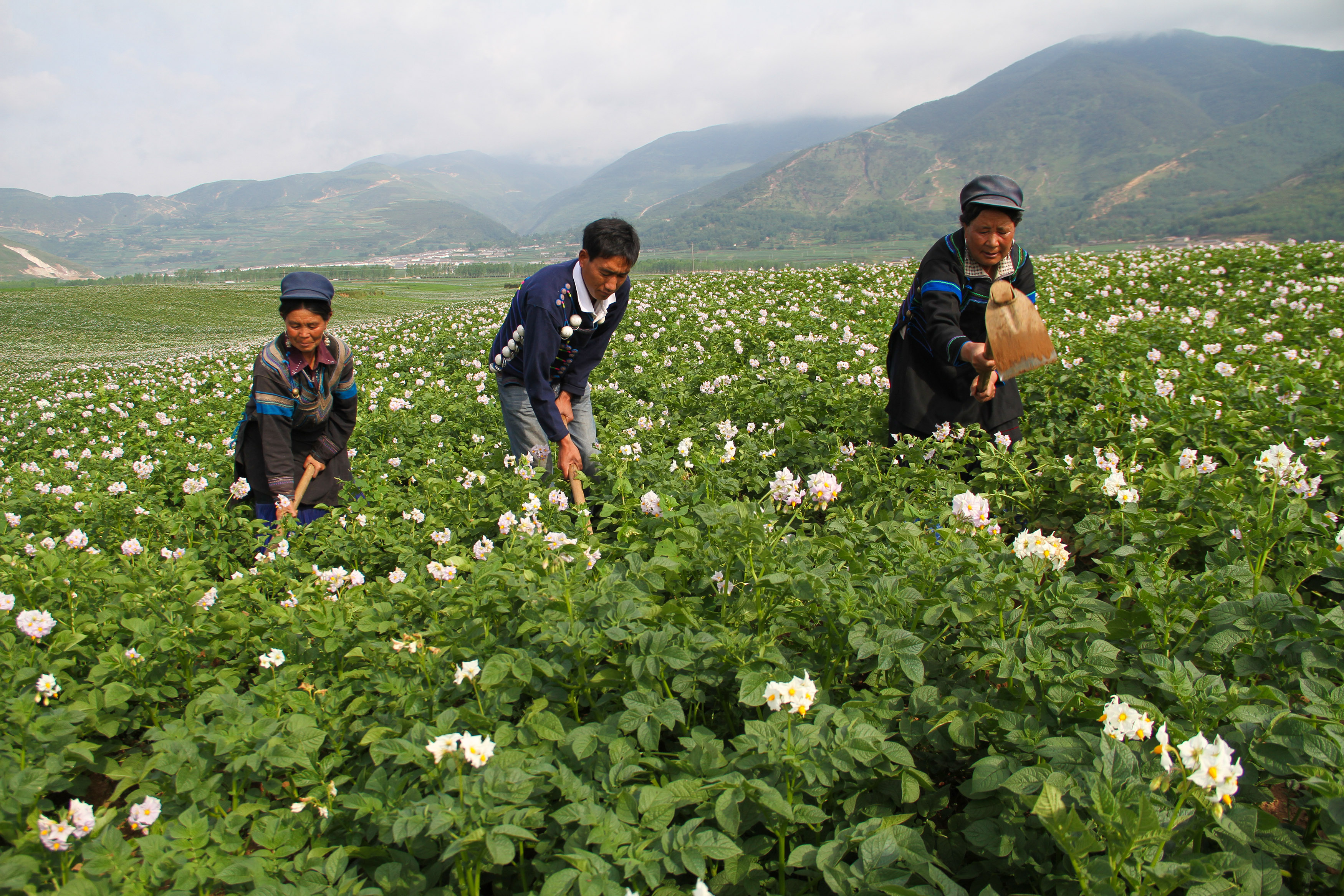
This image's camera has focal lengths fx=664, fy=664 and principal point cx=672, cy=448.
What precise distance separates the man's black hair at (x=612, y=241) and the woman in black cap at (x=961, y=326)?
2000 millimetres

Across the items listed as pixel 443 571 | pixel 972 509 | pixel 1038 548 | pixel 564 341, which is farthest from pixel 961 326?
pixel 443 571

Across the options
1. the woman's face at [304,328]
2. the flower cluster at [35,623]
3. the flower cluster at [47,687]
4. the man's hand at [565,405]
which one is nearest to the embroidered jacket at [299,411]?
the woman's face at [304,328]

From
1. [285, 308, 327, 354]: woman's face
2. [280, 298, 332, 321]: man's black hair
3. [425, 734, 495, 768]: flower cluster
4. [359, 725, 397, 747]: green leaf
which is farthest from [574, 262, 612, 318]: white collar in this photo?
[425, 734, 495, 768]: flower cluster

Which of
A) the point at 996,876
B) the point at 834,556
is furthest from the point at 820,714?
the point at 834,556

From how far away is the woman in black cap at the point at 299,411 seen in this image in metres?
4.87

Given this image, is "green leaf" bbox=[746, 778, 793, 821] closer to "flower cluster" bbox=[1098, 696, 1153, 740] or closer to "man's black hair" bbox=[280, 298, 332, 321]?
"flower cluster" bbox=[1098, 696, 1153, 740]

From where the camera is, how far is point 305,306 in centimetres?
481

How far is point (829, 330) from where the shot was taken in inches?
436

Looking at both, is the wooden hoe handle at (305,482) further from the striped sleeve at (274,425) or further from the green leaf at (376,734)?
the green leaf at (376,734)

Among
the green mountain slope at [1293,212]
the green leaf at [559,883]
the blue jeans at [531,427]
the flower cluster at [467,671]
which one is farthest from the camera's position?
the green mountain slope at [1293,212]

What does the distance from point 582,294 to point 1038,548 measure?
11.2 ft

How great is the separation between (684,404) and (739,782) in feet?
18.7

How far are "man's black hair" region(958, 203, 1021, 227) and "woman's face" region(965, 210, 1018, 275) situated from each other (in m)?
0.01

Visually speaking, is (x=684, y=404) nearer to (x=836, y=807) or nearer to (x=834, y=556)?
(x=834, y=556)
